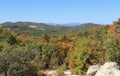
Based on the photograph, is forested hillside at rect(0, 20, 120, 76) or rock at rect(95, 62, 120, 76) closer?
rock at rect(95, 62, 120, 76)

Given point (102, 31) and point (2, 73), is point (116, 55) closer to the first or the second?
point (2, 73)

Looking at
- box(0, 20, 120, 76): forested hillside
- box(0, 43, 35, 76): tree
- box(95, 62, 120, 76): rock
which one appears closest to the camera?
box(95, 62, 120, 76): rock

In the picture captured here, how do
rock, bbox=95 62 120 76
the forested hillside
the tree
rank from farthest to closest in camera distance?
the forested hillside
the tree
rock, bbox=95 62 120 76

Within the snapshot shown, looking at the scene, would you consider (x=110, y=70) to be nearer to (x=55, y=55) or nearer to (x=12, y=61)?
(x=12, y=61)

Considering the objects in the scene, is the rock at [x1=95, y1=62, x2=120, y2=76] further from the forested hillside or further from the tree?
the forested hillside

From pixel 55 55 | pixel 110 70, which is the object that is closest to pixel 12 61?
pixel 110 70

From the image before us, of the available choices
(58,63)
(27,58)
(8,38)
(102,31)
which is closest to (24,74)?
(27,58)

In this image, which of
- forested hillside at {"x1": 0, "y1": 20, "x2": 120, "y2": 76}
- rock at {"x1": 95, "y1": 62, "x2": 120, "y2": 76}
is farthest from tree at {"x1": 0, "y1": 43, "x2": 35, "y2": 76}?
rock at {"x1": 95, "y1": 62, "x2": 120, "y2": 76}

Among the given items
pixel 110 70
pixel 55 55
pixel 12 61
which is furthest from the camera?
pixel 55 55

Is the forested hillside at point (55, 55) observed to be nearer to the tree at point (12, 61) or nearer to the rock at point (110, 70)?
the tree at point (12, 61)

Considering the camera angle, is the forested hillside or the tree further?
the forested hillside

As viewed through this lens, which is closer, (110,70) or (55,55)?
(110,70)

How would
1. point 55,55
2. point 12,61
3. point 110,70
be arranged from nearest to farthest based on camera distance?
1. point 110,70
2. point 12,61
3. point 55,55

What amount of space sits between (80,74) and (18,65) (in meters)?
16.2
